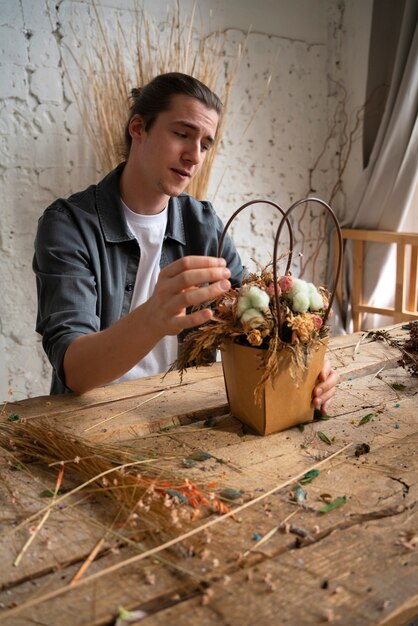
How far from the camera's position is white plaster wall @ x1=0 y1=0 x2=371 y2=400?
2500 mm

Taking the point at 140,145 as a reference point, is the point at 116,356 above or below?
below

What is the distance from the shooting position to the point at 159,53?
2.73 m

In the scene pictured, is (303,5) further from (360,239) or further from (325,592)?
(325,592)

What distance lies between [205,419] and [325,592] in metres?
0.59

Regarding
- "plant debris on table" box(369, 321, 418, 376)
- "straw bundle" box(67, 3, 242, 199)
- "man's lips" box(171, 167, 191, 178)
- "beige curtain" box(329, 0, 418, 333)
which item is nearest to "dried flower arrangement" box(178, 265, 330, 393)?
"plant debris on table" box(369, 321, 418, 376)

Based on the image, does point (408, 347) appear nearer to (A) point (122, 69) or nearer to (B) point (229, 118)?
(A) point (122, 69)

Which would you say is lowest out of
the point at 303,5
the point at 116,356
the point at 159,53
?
the point at 116,356

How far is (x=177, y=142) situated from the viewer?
1.62m

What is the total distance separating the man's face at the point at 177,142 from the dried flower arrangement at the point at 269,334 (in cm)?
58

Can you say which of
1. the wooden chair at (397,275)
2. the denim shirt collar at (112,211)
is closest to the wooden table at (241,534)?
the denim shirt collar at (112,211)

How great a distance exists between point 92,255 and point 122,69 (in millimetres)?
1371

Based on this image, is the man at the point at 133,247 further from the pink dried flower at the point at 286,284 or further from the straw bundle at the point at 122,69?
the straw bundle at the point at 122,69

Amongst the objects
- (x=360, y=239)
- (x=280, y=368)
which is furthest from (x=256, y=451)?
(x=360, y=239)

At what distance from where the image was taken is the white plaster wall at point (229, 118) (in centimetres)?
250
